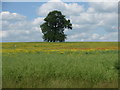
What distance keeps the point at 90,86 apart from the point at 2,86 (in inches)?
128

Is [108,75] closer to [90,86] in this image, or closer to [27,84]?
[90,86]

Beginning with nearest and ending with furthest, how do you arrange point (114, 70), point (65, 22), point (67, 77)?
1. point (67, 77)
2. point (114, 70)
3. point (65, 22)

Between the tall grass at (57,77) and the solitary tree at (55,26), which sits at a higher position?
the solitary tree at (55,26)

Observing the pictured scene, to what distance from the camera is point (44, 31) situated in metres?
45.9

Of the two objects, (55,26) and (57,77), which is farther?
(55,26)

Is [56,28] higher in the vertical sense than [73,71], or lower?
higher

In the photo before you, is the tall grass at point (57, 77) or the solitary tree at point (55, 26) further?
the solitary tree at point (55, 26)

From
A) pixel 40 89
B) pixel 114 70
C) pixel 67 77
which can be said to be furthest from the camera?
pixel 114 70

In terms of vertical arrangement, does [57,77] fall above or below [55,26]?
below

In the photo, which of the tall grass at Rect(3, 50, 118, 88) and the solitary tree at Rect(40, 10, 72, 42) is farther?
the solitary tree at Rect(40, 10, 72, 42)

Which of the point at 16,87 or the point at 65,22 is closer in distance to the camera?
the point at 16,87

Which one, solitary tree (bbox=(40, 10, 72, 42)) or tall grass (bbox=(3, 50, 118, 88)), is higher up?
solitary tree (bbox=(40, 10, 72, 42))

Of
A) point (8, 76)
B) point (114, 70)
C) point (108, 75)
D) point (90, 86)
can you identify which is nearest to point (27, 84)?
point (8, 76)

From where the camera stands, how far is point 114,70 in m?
10.3
